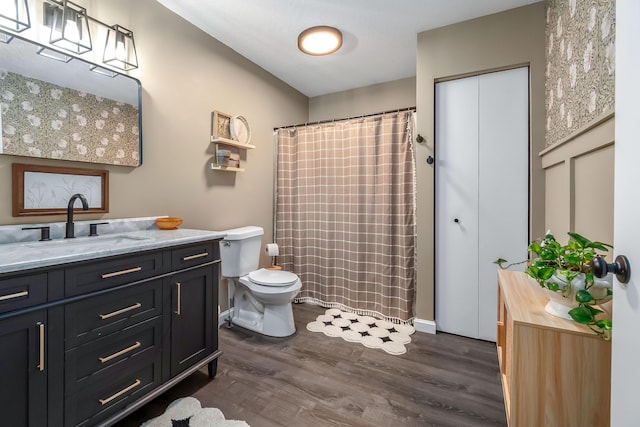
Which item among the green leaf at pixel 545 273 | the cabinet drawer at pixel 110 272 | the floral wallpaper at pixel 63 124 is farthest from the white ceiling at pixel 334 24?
the green leaf at pixel 545 273

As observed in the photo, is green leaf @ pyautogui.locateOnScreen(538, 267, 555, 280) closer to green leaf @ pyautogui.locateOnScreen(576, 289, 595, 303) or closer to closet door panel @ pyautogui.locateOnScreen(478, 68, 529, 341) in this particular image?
green leaf @ pyautogui.locateOnScreen(576, 289, 595, 303)

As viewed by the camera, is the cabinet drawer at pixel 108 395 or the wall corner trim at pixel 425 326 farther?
the wall corner trim at pixel 425 326

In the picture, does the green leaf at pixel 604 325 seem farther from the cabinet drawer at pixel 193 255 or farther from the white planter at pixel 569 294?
the cabinet drawer at pixel 193 255

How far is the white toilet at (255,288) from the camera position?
2.22 m

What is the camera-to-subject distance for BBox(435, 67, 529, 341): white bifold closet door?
6.84ft

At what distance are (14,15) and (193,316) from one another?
67.5 inches

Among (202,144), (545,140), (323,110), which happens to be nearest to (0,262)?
(202,144)

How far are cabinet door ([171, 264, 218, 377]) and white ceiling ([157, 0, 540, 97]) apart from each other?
1843 millimetres

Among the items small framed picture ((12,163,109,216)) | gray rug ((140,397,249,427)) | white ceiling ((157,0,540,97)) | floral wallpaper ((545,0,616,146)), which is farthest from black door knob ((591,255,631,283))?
small framed picture ((12,163,109,216))

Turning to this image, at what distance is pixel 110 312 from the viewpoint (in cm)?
123

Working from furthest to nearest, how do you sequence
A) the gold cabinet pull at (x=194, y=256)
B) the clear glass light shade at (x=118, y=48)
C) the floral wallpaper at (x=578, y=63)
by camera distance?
the clear glass light shade at (x=118, y=48) < the gold cabinet pull at (x=194, y=256) < the floral wallpaper at (x=578, y=63)

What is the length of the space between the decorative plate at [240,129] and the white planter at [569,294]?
239 cm

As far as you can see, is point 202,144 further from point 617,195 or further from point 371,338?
point 617,195

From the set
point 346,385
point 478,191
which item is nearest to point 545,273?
point 346,385
